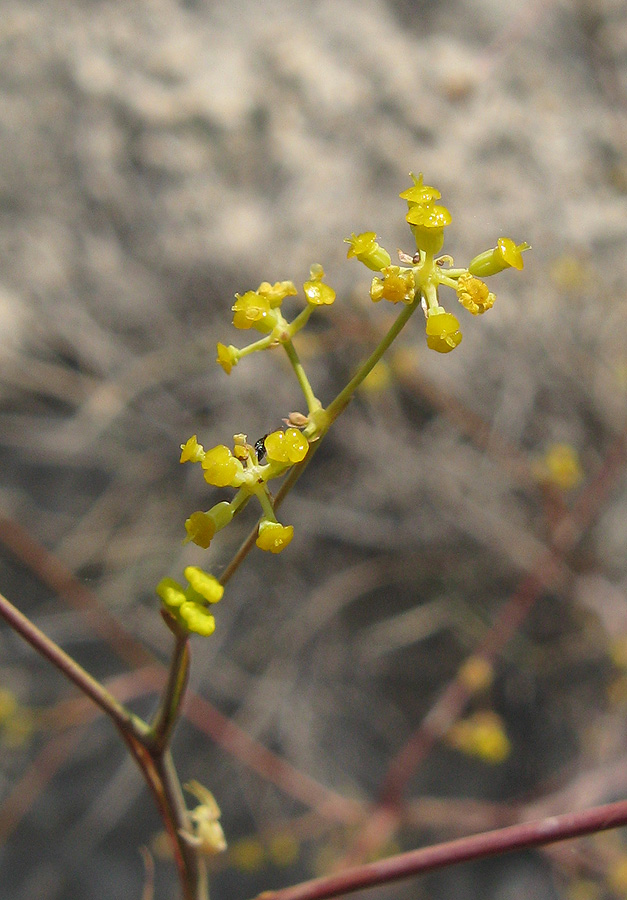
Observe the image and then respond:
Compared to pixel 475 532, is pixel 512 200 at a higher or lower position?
higher

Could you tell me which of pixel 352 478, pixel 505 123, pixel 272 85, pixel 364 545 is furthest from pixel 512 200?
pixel 364 545

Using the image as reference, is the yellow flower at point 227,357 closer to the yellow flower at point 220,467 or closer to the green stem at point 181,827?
the yellow flower at point 220,467

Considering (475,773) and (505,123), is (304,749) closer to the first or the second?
(475,773)

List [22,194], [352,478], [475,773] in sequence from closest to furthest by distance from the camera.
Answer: [22,194], [352,478], [475,773]

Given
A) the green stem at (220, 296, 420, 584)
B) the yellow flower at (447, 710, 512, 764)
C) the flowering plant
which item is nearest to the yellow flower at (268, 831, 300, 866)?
the yellow flower at (447, 710, 512, 764)

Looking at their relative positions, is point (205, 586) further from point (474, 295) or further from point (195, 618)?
point (474, 295)

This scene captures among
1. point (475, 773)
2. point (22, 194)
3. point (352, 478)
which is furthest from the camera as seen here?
point (475, 773)
